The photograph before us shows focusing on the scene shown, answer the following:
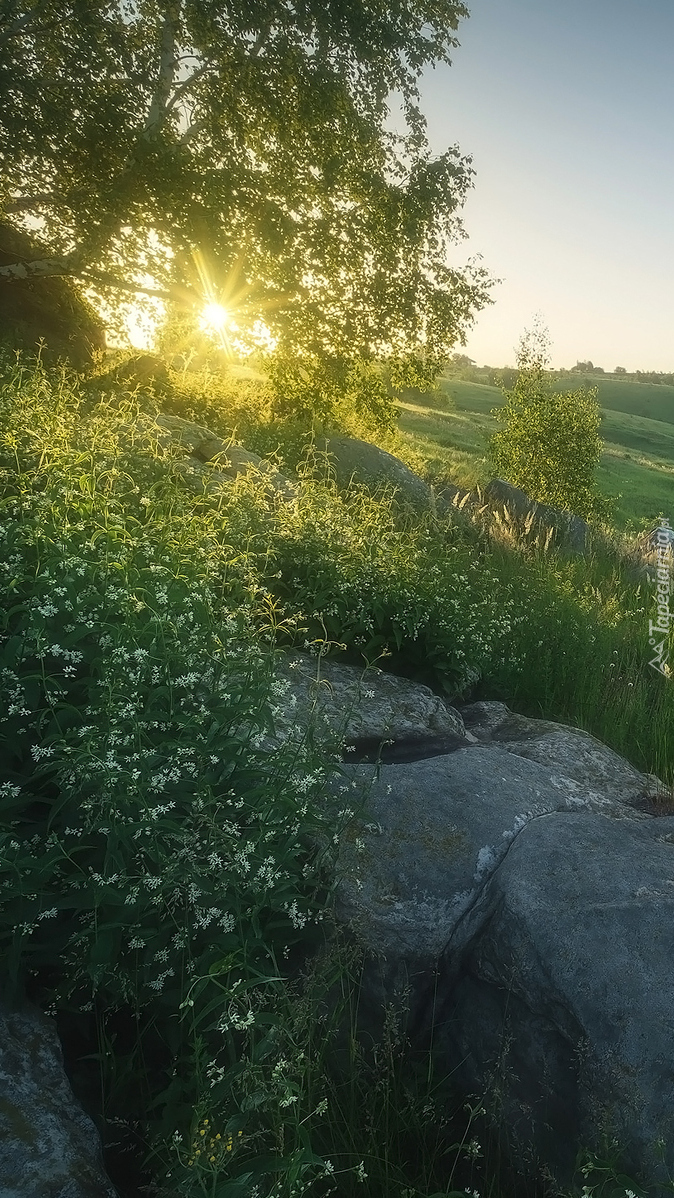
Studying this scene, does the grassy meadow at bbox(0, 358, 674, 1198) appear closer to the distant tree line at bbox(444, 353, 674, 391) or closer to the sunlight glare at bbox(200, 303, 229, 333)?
the sunlight glare at bbox(200, 303, 229, 333)

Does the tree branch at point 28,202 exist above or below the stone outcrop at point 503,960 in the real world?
above

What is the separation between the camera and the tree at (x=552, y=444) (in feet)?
96.2

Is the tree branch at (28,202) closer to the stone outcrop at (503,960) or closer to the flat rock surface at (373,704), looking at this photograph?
the flat rock surface at (373,704)

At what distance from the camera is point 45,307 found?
18391 millimetres

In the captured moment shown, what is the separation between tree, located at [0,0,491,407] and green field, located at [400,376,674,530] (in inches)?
195

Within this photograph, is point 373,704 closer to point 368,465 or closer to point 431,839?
point 431,839

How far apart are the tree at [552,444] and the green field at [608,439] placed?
1.69m

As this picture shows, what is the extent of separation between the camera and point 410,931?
3.67 meters

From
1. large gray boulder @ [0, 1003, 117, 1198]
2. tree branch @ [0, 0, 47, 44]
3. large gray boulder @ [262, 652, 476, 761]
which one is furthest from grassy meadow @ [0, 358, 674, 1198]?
tree branch @ [0, 0, 47, 44]

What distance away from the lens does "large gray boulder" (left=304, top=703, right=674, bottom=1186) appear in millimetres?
3012

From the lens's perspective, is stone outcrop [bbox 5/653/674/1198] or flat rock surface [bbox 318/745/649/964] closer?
stone outcrop [bbox 5/653/674/1198]

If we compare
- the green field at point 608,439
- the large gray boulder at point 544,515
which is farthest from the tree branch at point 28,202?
the large gray boulder at point 544,515

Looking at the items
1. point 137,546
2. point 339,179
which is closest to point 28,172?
point 339,179

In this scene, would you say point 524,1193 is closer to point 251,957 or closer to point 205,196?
point 251,957
